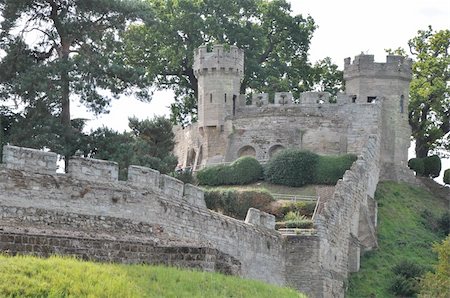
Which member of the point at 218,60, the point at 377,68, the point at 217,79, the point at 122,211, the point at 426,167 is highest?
the point at 218,60

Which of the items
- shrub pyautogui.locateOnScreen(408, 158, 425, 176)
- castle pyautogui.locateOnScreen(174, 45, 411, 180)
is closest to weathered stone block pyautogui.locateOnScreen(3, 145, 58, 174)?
castle pyautogui.locateOnScreen(174, 45, 411, 180)

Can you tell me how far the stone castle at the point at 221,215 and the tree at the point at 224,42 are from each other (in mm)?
3999

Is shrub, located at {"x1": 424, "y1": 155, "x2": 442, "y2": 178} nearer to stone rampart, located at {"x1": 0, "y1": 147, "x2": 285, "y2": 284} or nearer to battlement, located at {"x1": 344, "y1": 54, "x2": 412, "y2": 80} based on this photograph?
battlement, located at {"x1": 344, "y1": 54, "x2": 412, "y2": 80}

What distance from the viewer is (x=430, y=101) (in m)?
63.3

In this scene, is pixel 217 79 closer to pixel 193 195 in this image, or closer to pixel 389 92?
pixel 389 92

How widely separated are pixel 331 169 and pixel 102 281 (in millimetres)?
35214

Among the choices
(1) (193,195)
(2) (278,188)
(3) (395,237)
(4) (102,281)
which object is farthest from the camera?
(2) (278,188)

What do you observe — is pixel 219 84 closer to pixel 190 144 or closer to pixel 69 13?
pixel 190 144

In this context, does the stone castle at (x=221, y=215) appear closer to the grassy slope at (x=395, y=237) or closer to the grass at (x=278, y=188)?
the grassy slope at (x=395, y=237)

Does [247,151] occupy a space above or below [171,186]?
above

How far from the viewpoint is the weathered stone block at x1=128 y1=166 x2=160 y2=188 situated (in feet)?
91.4

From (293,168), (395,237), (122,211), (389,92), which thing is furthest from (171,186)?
(389,92)

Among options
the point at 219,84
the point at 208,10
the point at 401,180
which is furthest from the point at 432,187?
the point at 208,10

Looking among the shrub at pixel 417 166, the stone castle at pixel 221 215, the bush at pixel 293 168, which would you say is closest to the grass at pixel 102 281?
the stone castle at pixel 221 215
